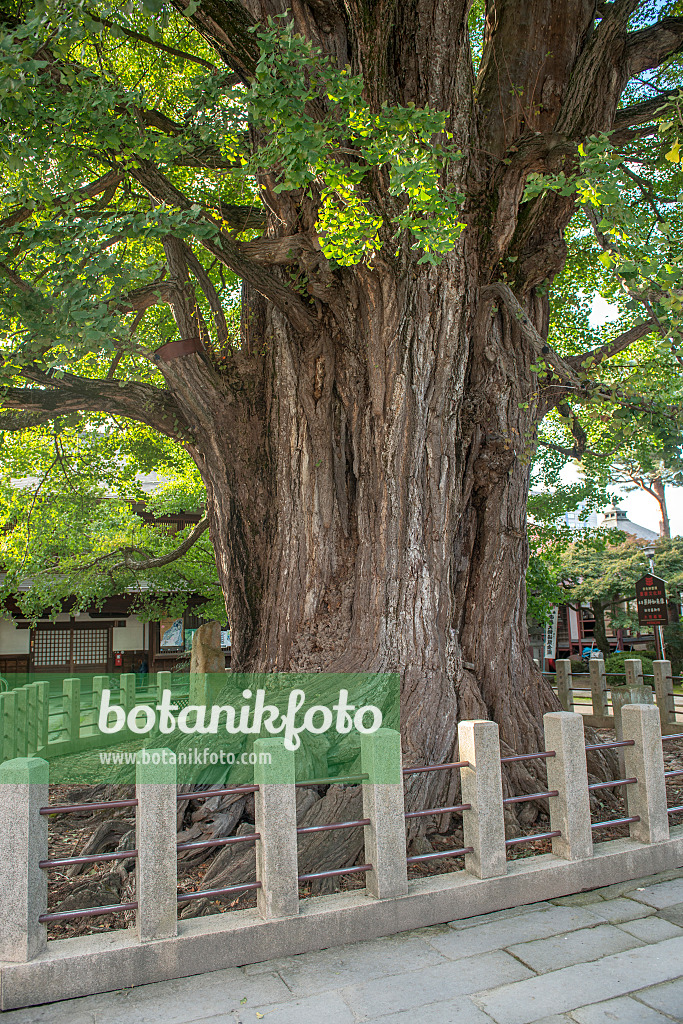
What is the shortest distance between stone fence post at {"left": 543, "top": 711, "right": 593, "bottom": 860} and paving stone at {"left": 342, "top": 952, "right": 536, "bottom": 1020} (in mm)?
1088

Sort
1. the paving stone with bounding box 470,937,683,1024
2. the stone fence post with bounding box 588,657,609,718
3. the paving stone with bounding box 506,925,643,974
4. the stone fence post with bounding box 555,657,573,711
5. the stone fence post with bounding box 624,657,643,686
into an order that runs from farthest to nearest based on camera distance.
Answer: the stone fence post with bounding box 555,657,573,711 < the stone fence post with bounding box 588,657,609,718 < the stone fence post with bounding box 624,657,643,686 < the paving stone with bounding box 506,925,643,974 < the paving stone with bounding box 470,937,683,1024

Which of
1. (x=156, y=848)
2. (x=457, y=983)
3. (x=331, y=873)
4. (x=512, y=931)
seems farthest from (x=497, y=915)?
(x=156, y=848)

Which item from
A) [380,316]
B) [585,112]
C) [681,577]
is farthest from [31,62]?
[681,577]

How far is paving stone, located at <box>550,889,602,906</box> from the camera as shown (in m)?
4.42

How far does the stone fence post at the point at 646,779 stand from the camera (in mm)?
4949

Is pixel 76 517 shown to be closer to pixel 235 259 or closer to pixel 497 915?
pixel 235 259

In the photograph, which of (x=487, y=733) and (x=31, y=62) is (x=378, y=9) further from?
(x=487, y=733)

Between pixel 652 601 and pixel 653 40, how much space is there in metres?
11.3

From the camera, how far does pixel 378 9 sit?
5.86 m

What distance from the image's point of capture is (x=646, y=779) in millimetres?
4953

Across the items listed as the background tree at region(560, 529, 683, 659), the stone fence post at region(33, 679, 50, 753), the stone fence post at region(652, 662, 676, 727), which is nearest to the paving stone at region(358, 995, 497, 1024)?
the stone fence post at region(33, 679, 50, 753)

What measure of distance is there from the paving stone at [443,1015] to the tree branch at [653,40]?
7.82 meters

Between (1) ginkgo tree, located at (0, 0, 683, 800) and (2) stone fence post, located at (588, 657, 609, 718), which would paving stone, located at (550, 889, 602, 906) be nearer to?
(1) ginkgo tree, located at (0, 0, 683, 800)

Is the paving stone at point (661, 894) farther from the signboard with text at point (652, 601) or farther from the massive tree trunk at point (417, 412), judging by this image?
the signboard with text at point (652, 601)
